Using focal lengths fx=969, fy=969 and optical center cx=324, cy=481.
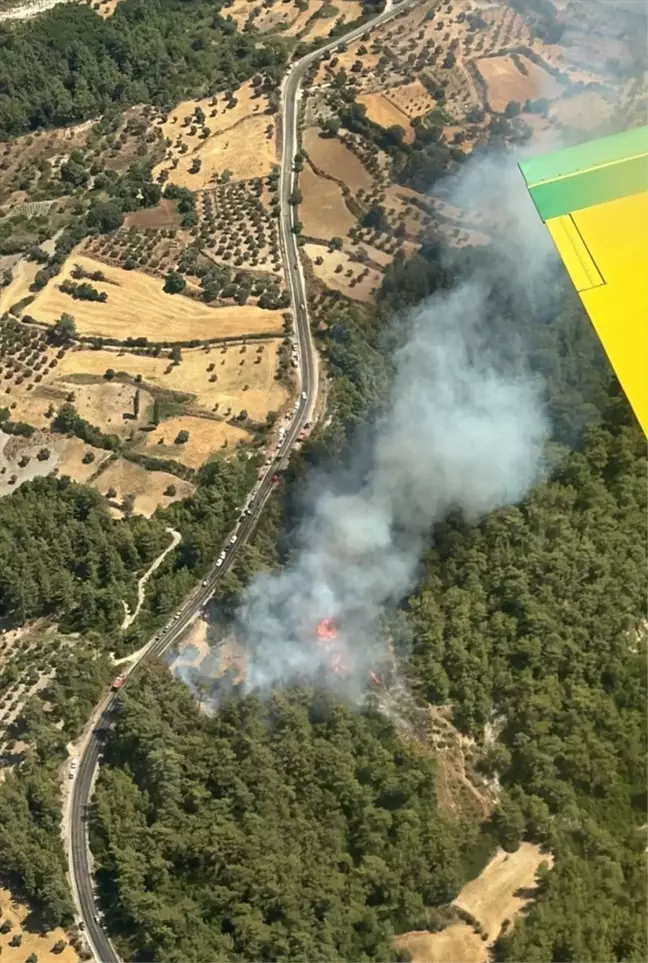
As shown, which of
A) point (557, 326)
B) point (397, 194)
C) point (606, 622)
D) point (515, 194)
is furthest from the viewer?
point (397, 194)

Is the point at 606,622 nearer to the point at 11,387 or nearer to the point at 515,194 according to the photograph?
the point at 515,194

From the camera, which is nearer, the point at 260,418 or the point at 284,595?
the point at 284,595

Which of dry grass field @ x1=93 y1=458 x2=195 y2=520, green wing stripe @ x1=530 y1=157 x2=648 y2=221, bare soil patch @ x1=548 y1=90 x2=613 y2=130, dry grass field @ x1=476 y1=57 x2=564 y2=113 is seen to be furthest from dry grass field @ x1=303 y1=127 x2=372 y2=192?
green wing stripe @ x1=530 y1=157 x2=648 y2=221

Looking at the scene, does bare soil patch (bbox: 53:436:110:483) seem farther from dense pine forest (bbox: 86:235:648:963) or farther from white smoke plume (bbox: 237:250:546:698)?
white smoke plume (bbox: 237:250:546:698)

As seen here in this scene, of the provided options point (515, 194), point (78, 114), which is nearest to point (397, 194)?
point (515, 194)

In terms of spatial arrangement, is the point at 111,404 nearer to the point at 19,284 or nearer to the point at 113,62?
the point at 19,284

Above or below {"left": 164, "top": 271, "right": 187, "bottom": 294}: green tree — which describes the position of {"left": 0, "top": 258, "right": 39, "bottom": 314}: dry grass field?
above

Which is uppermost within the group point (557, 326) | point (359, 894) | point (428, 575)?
point (557, 326)
